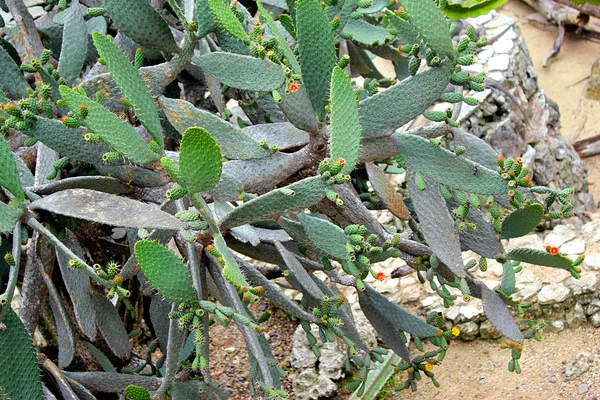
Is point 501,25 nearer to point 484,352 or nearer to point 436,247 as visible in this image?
point 484,352

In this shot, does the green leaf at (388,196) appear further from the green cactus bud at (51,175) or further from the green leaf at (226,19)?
the green cactus bud at (51,175)

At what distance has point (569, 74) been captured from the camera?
556 cm

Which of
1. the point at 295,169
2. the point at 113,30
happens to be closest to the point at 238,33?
the point at 295,169

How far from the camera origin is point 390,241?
1604 mm

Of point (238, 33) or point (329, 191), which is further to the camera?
point (238, 33)

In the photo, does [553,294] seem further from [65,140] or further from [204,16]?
[65,140]

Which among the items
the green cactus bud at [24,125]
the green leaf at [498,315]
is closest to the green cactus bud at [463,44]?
the green leaf at [498,315]

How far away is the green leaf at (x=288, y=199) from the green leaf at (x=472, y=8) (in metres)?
2.20

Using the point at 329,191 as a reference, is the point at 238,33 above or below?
above

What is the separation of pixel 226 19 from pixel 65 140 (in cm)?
48

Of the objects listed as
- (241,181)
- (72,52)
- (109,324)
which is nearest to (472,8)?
(72,52)

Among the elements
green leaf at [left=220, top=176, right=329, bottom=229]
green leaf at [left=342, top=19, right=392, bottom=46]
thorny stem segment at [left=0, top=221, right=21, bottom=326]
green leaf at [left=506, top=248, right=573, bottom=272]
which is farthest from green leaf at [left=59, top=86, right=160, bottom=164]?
green leaf at [left=342, top=19, right=392, bottom=46]

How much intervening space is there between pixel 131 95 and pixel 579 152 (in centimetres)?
398

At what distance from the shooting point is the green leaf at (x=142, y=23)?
1.73 metres
